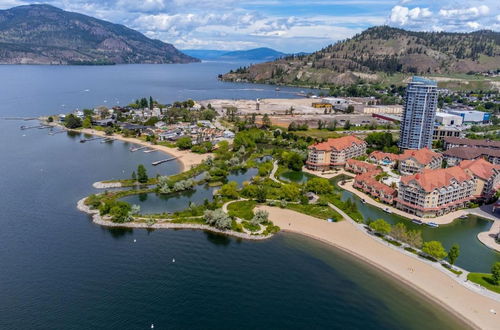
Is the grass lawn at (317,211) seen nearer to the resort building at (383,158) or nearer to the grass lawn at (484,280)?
the grass lawn at (484,280)

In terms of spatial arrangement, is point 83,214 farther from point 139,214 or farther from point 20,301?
point 20,301

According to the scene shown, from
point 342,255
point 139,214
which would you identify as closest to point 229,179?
point 139,214

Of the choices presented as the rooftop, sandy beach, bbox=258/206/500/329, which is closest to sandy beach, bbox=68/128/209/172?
sandy beach, bbox=258/206/500/329

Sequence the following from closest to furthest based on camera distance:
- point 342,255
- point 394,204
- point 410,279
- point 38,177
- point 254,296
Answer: point 254,296 < point 410,279 < point 342,255 < point 394,204 < point 38,177

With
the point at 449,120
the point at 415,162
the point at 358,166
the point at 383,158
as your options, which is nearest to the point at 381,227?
the point at 358,166

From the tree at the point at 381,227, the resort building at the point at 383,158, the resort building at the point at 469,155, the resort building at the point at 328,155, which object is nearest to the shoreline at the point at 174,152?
the resort building at the point at 328,155

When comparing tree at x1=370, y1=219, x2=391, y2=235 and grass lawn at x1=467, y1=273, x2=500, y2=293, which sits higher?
tree at x1=370, y1=219, x2=391, y2=235

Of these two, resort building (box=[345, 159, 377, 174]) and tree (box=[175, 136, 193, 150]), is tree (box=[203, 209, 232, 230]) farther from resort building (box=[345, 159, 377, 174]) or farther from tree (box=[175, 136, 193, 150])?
tree (box=[175, 136, 193, 150])
